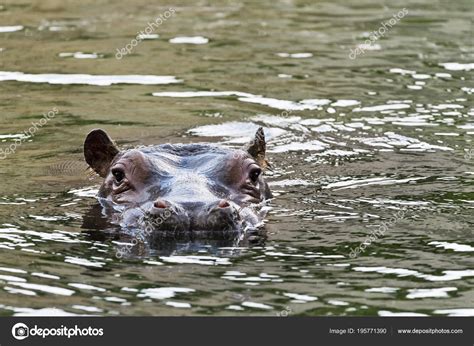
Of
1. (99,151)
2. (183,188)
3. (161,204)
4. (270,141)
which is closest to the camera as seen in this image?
(161,204)

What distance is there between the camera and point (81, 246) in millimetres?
9297

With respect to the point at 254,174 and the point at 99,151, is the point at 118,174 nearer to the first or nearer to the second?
the point at 99,151

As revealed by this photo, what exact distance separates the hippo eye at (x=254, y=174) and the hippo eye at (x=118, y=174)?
1.08 metres

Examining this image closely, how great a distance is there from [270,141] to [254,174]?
11.2 feet

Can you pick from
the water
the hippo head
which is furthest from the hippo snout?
the water

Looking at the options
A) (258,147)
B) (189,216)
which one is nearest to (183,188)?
(189,216)

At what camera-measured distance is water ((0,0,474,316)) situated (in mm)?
8141

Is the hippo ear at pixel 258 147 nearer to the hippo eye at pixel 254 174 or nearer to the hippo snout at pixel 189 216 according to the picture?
the hippo eye at pixel 254 174

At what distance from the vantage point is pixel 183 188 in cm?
966

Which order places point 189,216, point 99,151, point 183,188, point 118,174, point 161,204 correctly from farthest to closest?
point 99,151, point 118,174, point 183,188, point 189,216, point 161,204

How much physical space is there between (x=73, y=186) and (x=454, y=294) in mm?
4919

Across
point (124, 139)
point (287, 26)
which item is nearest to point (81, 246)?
point (124, 139)

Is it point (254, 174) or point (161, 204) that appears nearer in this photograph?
point (161, 204)

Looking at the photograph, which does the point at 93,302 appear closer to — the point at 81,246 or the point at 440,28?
the point at 81,246
